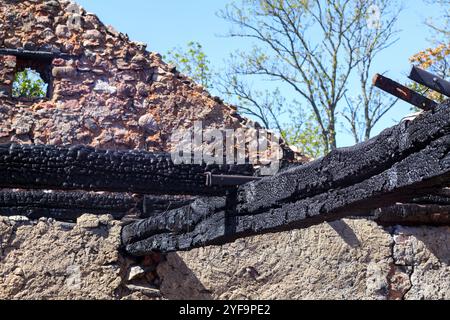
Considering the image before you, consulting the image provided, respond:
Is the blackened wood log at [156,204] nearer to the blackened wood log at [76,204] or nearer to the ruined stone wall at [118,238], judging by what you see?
the blackened wood log at [76,204]

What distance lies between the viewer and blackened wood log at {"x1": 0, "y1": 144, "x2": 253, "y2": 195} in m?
4.10

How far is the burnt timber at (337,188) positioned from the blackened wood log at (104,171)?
0.58 feet

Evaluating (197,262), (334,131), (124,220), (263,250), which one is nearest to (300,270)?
(263,250)

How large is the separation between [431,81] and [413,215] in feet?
12.1

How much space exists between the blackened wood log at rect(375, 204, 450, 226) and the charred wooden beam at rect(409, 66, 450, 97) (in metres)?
3.52

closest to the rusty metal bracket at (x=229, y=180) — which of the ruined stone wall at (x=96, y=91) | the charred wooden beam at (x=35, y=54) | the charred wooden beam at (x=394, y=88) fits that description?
the charred wooden beam at (x=394, y=88)

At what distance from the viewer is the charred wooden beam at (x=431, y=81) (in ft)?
8.80

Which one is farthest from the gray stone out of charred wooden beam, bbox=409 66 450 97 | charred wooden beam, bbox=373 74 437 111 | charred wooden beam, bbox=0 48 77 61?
charred wooden beam, bbox=409 66 450 97

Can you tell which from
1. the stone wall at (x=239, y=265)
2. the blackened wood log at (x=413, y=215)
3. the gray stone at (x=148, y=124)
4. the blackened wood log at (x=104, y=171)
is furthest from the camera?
the gray stone at (x=148, y=124)

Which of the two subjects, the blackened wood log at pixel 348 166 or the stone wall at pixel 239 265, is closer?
the blackened wood log at pixel 348 166

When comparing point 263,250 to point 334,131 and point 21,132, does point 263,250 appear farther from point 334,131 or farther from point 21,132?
point 334,131

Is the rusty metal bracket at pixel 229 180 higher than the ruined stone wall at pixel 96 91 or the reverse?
the reverse

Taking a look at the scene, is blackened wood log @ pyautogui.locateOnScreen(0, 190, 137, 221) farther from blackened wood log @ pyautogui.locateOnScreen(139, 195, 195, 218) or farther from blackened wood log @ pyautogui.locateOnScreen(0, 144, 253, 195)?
blackened wood log @ pyautogui.locateOnScreen(0, 144, 253, 195)
